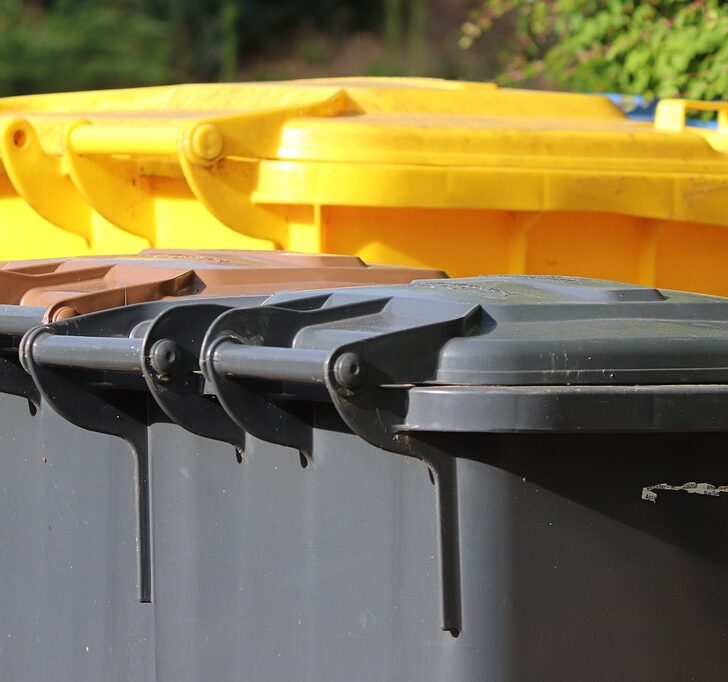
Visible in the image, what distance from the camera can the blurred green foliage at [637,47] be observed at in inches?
258

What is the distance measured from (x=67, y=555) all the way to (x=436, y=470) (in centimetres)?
103

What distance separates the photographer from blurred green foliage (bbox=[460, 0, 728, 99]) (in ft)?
21.5

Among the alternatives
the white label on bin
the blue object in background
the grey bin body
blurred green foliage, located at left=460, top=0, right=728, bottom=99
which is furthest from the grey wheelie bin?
blurred green foliage, located at left=460, top=0, right=728, bottom=99

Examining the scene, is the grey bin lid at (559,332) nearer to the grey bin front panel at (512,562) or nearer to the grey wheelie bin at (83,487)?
the grey bin front panel at (512,562)

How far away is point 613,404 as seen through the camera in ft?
6.97

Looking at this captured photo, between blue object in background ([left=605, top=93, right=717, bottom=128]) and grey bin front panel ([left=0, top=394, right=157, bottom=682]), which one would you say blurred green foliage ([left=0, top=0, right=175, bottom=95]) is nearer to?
blue object in background ([left=605, top=93, right=717, bottom=128])

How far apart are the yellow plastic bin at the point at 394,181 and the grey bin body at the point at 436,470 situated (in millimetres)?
811

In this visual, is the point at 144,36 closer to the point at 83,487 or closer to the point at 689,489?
the point at 83,487

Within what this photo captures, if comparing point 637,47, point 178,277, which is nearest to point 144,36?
point 637,47

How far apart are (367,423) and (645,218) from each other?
168 centimetres

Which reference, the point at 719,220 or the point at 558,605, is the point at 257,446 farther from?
the point at 719,220

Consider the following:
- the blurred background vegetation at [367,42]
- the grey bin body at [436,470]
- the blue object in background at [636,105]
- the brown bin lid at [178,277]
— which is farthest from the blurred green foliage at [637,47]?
the grey bin body at [436,470]

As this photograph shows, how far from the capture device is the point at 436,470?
2203mm

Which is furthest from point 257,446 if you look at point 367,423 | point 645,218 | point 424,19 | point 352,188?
point 424,19
